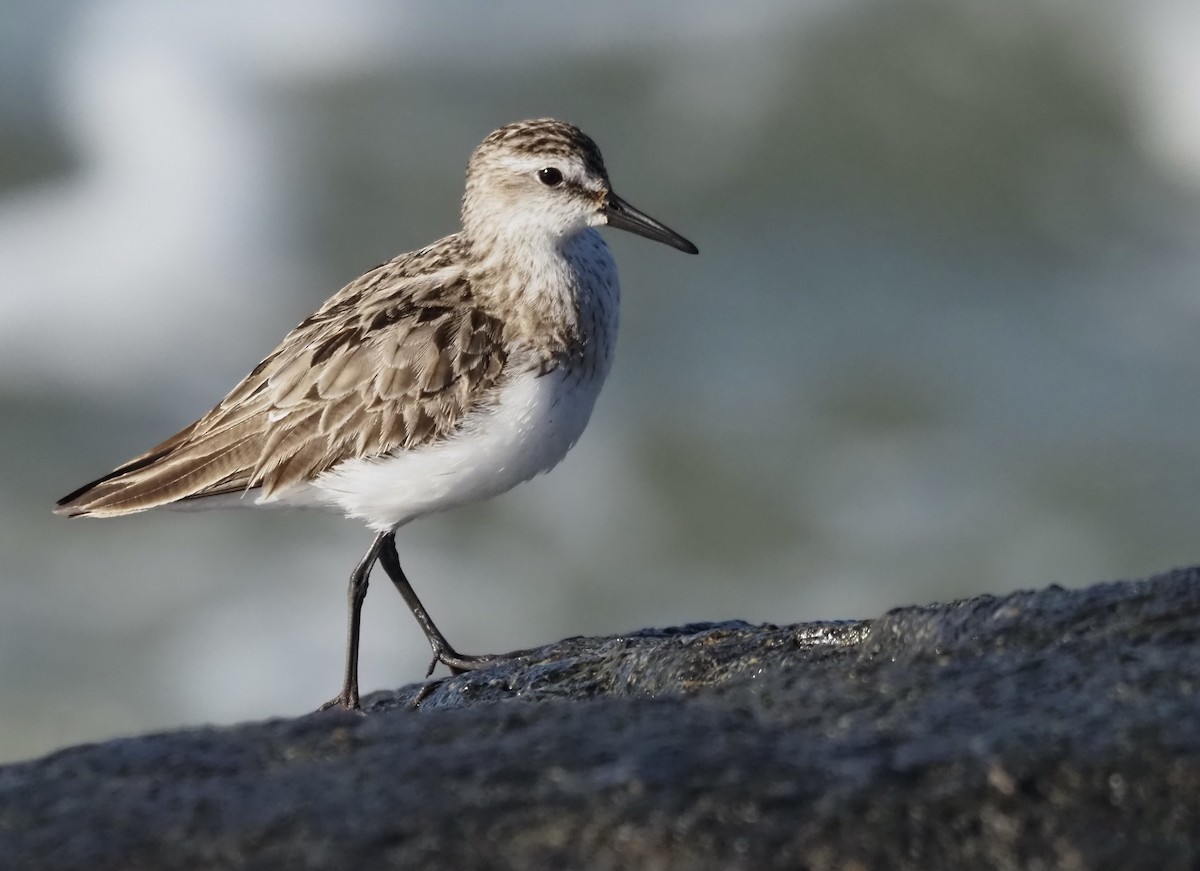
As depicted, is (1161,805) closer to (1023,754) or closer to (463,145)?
(1023,754)

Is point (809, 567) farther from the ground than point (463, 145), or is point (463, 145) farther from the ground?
point (463, 145)

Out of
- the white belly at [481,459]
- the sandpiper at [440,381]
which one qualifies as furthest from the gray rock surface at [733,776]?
the sandpiper at [440,381]

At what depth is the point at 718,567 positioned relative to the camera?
13.6 meters

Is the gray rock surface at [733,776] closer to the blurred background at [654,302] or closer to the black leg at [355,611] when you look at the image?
the black leg at [355,611]

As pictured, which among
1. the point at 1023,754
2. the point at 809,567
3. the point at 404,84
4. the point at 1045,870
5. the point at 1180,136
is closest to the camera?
the point at 1045,870

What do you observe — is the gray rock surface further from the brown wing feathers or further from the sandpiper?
the brown wing feathers

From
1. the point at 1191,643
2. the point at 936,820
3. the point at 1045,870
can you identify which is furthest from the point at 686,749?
the point at 1191,643

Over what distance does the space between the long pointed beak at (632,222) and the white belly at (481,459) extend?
0.71 metres

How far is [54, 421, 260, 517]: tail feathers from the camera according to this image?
6.73 metres

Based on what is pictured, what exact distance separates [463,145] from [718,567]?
706 cm

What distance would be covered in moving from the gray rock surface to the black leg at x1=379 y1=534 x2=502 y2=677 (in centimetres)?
295

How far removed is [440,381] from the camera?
21.2ft

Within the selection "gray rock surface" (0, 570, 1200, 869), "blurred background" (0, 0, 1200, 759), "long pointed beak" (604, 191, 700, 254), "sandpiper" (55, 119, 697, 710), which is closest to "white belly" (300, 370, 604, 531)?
"sandpiper" (55, 119, 697, 710)

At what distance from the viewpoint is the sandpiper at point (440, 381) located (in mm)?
6465
